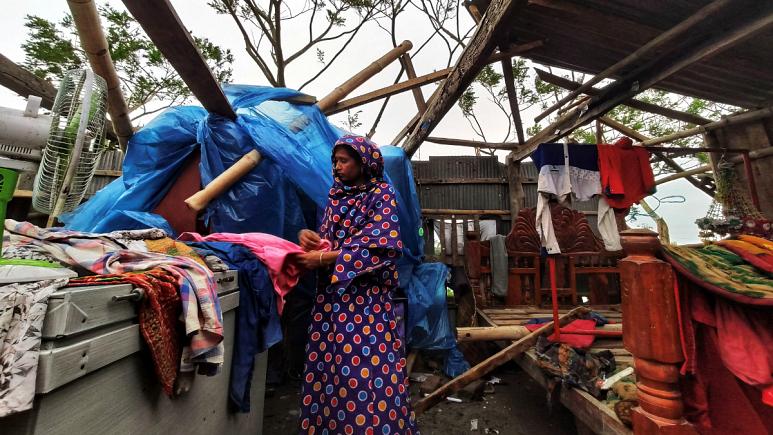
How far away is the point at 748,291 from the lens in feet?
4.15

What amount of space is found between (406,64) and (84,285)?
472cm

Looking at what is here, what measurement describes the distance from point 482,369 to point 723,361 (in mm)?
1819

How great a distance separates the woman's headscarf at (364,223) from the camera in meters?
1.72

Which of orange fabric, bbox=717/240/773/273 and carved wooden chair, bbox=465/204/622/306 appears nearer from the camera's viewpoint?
orange fabric, bbox=717/240/773/273

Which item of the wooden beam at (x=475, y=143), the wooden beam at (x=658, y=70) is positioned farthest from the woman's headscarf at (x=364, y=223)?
the wooden beam at (x=475, y=143)

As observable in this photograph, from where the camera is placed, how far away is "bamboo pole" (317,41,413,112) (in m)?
3.40

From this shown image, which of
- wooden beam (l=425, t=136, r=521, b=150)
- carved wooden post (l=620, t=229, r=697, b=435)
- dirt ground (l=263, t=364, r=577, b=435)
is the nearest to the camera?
carved wooden post (l=620, t=229, r=697, b=435)

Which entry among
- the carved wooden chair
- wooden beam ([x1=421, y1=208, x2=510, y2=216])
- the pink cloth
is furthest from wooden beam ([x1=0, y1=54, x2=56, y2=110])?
wooden beam ([x1=421, y1=208, x2=510, y2=216])

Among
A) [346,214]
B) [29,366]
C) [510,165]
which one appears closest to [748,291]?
[346,214]

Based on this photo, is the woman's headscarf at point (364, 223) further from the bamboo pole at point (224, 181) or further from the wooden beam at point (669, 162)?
the wooden beam at point (669, 162)

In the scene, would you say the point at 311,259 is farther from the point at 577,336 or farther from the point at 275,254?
the point at 577,336

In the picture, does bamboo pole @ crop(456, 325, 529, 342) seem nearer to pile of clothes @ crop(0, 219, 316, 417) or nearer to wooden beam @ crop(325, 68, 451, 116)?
pile of clothes @ crop(0, 219, 316, 417)

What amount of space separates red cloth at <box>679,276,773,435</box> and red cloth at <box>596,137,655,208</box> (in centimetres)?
226

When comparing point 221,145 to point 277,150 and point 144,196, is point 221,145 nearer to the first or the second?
point 277,150
